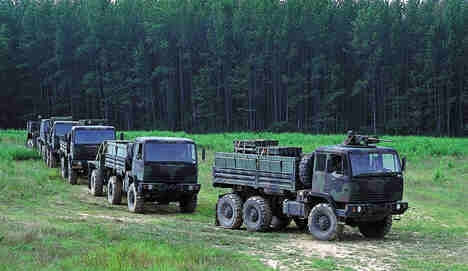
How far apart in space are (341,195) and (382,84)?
61.6m

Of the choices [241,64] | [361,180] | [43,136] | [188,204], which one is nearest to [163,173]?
[188,204]

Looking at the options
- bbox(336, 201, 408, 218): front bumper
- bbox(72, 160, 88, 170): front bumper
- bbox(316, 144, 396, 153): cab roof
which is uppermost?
bbox(316, 144, 396, 153): cab roof

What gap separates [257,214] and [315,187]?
223 cm

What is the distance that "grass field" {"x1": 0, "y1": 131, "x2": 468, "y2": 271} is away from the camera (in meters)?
11.9

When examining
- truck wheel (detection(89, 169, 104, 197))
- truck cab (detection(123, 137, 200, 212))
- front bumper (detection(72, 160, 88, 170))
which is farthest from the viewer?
front bumper (detection(72, 160, 88, 170))

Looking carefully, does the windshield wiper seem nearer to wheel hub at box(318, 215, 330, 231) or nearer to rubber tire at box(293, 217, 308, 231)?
wheel hub at box(318, 215, 330, 231)

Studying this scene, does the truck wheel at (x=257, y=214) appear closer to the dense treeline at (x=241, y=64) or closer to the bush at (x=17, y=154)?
the bush at (x=17, y=154)

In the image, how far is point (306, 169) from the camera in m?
16.4

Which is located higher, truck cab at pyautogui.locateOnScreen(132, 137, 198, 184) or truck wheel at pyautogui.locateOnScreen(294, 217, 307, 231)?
truck cab at pyautogui.locateOnScreen(132, 137, 198, 184)

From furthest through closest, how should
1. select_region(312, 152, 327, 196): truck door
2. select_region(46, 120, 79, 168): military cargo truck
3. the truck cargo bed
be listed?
select_region(46, 120, 79, 168): military cargo truck < the truck cargo bed < select_region(312, 152, 327, 196): truck door

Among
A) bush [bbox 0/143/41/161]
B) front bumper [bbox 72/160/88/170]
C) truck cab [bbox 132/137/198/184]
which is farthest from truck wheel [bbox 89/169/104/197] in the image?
bush [bbox 0/143/41/161]

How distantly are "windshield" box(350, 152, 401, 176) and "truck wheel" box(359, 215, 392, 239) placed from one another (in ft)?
4.64

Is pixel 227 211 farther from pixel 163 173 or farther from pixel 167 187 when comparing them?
pixel 163 173

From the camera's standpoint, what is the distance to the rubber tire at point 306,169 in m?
16.4
